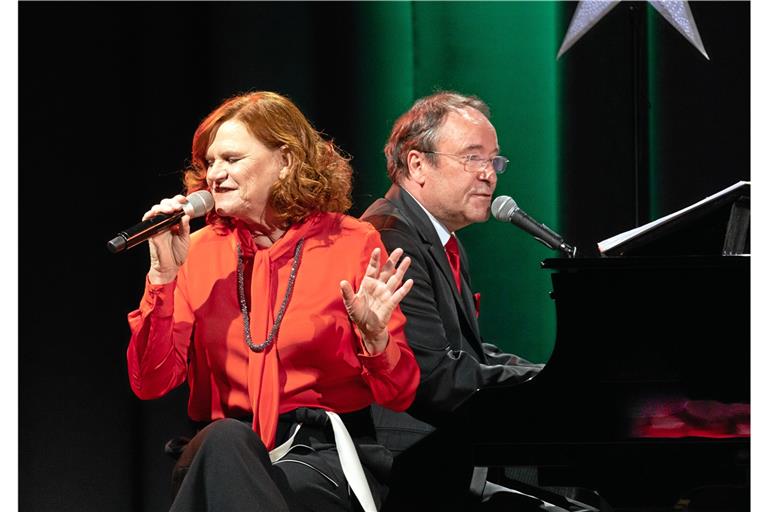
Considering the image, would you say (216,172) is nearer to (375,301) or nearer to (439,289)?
(375,301)

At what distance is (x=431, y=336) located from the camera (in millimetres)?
2732

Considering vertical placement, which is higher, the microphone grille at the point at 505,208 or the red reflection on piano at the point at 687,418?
the microphone grille at the point at 505,208

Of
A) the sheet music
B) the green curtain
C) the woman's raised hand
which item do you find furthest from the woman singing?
the green curtain

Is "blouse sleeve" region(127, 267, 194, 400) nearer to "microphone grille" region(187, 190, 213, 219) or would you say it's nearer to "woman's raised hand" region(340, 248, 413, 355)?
"microphone grille" region(187, 190, 213, 219)

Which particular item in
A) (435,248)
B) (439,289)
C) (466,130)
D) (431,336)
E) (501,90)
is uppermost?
(501,90)

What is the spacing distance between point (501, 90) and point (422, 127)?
2.35 ft

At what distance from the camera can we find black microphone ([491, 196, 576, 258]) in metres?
2.74

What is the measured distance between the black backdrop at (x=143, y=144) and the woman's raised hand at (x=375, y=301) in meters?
1.43

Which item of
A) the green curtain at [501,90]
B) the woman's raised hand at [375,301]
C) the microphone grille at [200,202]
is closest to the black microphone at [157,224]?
the microphone grille at [200,202]

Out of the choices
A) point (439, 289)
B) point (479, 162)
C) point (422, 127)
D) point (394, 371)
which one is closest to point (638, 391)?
point (394, 371)

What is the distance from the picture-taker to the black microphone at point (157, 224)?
2.21 metres

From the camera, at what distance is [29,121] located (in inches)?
143

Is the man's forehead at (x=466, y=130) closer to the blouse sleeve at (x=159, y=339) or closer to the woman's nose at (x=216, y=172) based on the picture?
the woman's nose at (x=216, y=172)

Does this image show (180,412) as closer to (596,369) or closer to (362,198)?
(362,198)
